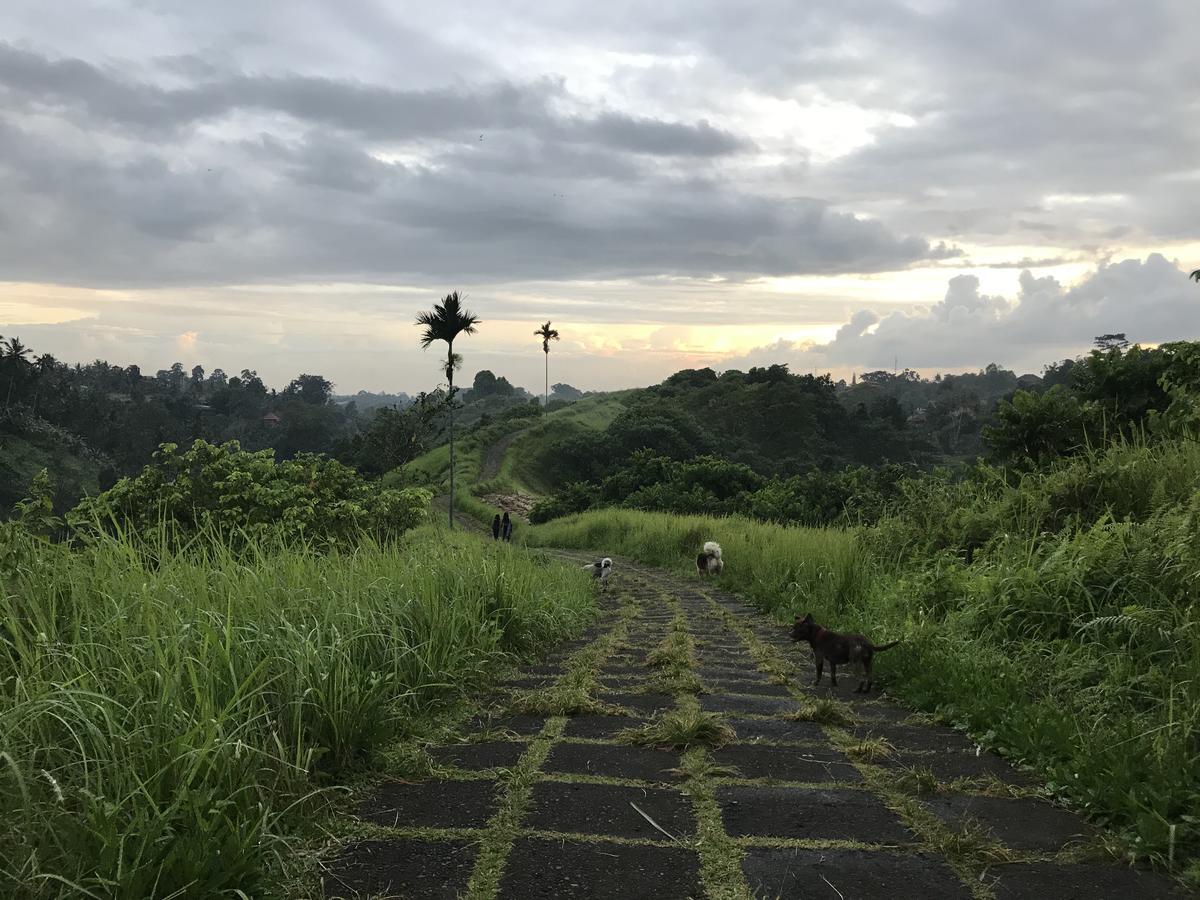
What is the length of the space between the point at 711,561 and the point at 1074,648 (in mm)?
8995

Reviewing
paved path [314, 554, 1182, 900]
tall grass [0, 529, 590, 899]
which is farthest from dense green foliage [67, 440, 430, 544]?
paved path [314, 554, 1182, 900]

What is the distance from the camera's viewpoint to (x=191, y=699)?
274 cm


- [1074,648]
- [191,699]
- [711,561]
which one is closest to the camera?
[191,699]

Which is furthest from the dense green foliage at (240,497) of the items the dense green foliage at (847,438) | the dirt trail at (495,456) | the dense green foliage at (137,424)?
the dirt trail at (495,456)

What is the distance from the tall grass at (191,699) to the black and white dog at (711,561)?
8465 mm

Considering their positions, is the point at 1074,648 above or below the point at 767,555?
above

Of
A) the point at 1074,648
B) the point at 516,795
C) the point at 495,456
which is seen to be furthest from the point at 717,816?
the point at 495,456

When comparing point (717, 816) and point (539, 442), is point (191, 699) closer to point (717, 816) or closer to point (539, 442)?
point (717, 816)

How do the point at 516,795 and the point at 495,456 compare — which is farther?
the point at 495,456

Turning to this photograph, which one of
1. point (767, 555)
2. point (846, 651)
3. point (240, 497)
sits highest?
point (240, 497)

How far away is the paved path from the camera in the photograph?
2303 mm

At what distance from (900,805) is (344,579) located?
3.06 m

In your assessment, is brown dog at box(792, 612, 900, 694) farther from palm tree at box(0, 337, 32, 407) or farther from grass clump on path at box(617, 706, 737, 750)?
palm tree at box(0, 337, 32, 407)

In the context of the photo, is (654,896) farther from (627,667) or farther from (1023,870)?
(627,667)
